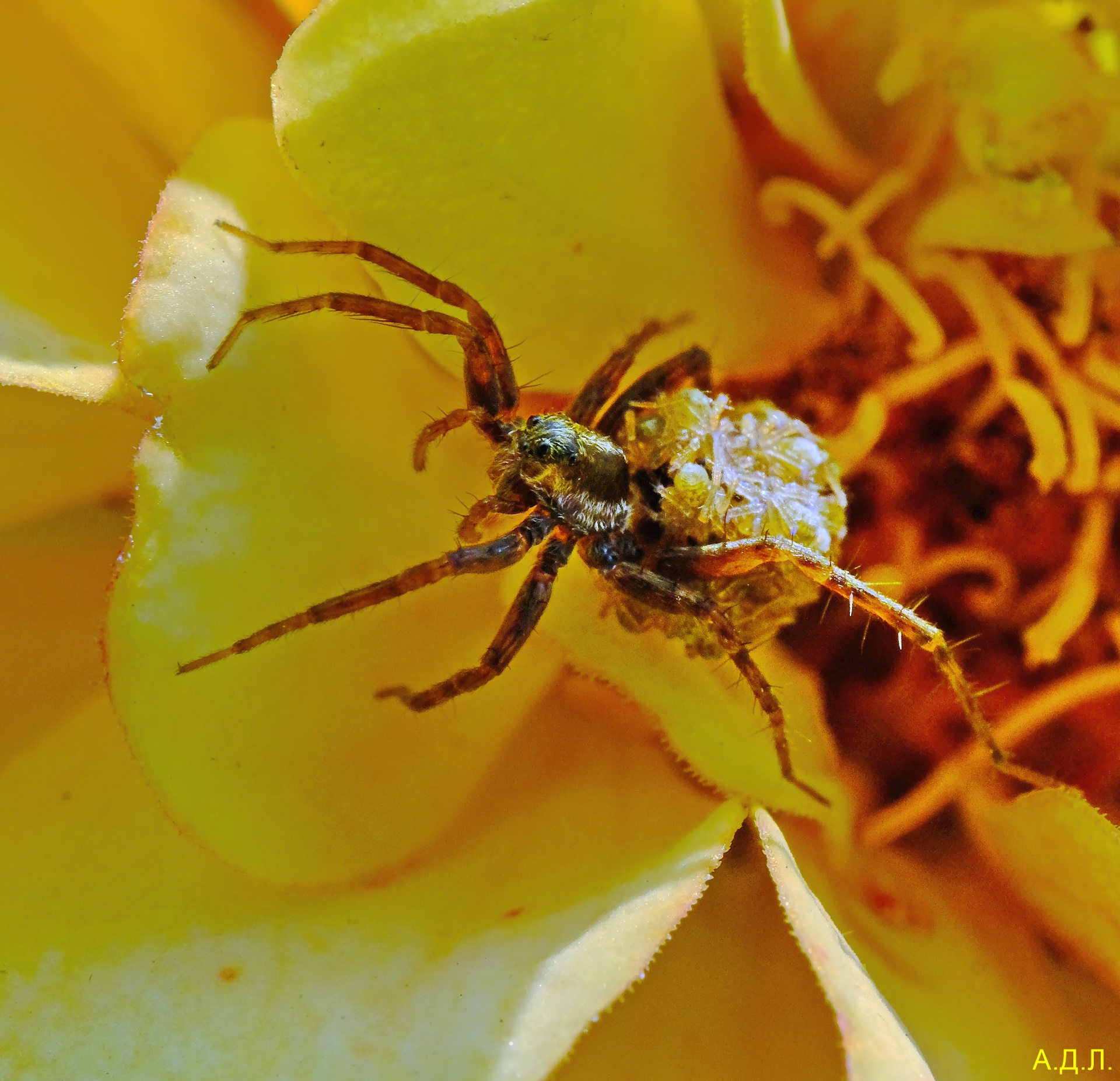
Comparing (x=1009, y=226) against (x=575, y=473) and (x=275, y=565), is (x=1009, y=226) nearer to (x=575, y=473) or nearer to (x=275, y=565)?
(x=575, y=473)

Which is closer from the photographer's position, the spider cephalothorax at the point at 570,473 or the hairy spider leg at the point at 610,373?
the hairy spider leg at the point at 610,373

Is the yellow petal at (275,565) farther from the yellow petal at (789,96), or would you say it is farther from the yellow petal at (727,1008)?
the yellow petal at (789,96)

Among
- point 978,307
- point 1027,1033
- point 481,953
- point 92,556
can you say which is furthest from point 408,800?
point 978,307

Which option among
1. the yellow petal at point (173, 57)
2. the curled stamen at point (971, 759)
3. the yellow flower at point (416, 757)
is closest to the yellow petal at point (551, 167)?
the yellow flower at point (416, 757)

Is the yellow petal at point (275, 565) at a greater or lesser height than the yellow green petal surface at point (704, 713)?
greater

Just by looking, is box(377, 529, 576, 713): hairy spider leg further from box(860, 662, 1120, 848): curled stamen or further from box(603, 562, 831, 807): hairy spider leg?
box(860, 662, 1120, 848): curled stamen

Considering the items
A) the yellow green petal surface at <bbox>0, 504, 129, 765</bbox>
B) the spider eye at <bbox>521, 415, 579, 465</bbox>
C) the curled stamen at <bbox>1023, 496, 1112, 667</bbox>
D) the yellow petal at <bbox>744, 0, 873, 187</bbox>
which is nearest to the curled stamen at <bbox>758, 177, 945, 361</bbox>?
the yellow petal at <bbox>744, 0, 873, 187</bbox>

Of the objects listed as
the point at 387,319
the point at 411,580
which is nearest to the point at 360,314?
the point at 387,319
